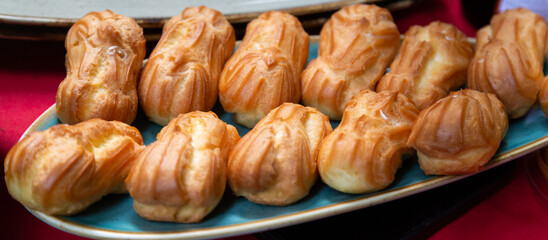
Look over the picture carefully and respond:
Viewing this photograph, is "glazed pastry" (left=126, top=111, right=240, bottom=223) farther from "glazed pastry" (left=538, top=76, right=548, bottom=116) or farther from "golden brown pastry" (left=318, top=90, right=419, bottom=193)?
"glazed pastry" (left=538, top=76, right=548, bottom=116)

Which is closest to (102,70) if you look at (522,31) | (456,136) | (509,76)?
(456,136)

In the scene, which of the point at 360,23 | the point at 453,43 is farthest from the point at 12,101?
the point at 453,43

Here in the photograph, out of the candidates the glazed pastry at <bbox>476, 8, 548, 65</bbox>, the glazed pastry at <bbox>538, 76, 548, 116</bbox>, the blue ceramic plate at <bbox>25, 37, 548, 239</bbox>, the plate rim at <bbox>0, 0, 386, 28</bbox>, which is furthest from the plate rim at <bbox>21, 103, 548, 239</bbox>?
the plate rim at <bbox>0, 0, 386, 28</bbox>

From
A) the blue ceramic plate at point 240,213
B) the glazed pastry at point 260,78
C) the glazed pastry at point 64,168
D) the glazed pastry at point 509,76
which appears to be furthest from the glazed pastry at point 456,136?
the glazed pastry at point 64,168

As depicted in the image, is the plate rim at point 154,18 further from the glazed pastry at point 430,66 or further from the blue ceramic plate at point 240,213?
the blue ceramic plate at point 240,213

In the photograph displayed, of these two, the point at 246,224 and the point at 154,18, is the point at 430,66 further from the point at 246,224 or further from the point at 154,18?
the point at 154,18

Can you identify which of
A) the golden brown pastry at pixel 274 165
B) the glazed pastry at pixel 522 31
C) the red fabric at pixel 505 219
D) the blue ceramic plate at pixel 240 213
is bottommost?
the red fabric at pixel 505 219
